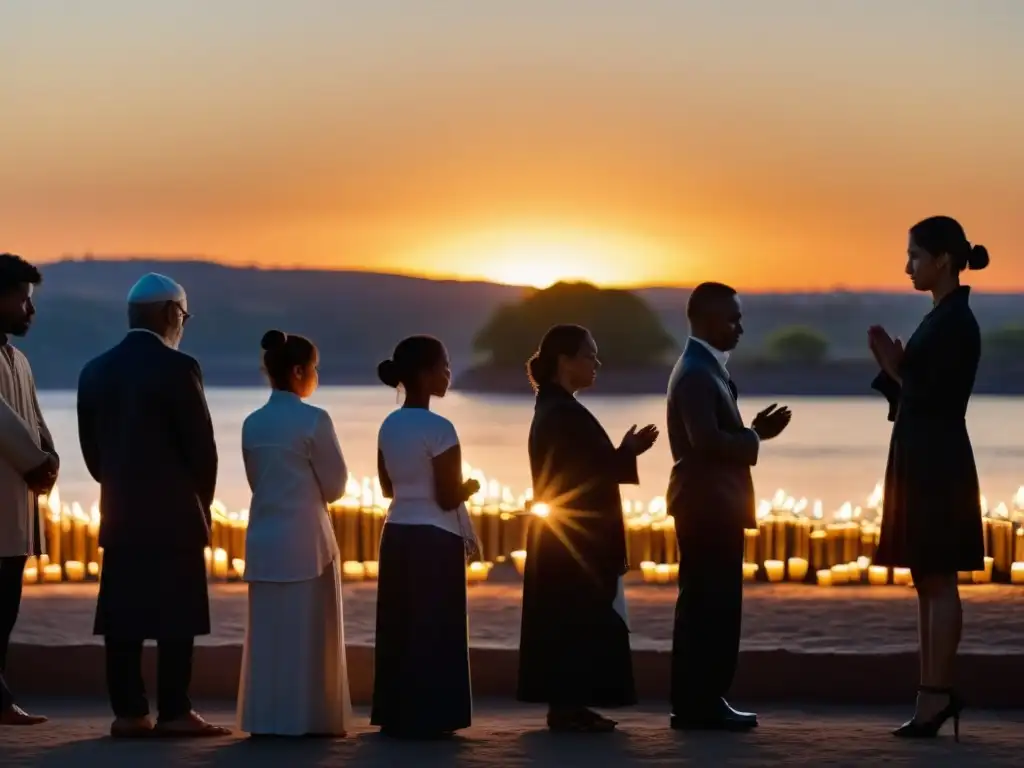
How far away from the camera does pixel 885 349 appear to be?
8094 millimetres

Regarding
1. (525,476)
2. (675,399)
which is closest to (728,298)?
(675,399)

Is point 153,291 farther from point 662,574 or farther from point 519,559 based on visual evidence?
point 662,574

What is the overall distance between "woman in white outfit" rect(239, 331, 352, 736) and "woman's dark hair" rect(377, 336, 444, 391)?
329 mm

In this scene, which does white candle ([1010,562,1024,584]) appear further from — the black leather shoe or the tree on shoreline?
the tree on shoreline

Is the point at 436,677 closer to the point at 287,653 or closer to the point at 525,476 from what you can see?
the point at 287,653

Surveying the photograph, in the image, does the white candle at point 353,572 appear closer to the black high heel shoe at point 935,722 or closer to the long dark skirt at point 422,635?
the long dark skirt at point 422,635

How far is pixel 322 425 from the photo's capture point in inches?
322

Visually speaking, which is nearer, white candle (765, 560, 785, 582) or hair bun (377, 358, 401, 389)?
hair bun (377, 358, 401, 389)

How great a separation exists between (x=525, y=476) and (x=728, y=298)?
16463 mm

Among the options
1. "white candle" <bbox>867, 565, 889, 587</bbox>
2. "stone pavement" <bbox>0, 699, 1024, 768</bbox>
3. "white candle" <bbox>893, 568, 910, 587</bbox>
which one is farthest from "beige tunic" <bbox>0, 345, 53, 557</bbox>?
"white candle" <bbox>893, 568, 910, 587</bbox>

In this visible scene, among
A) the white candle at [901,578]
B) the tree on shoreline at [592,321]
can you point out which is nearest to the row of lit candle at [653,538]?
the white candle at [901,578]

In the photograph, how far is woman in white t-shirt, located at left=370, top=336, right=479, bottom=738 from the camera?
8.13 metres

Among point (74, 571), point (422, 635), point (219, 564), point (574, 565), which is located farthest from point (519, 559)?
point (422, 635)

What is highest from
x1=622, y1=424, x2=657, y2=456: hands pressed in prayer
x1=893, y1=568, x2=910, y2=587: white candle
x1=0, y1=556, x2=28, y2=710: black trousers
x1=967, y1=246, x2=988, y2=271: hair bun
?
x1=967, y1=246, x2=988, y2=271: hair bun
